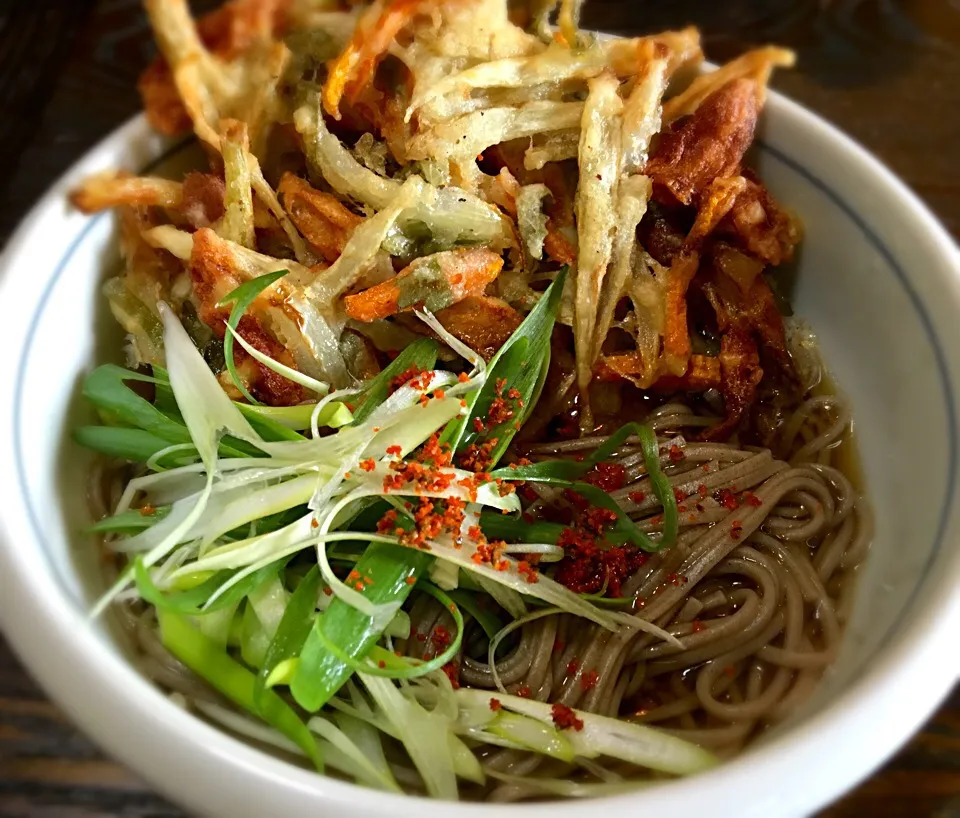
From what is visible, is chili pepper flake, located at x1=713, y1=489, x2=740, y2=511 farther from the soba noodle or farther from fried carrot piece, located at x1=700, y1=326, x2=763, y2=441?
fried carrot piece, located at x1=700, y1=326, x2=763, y2=441

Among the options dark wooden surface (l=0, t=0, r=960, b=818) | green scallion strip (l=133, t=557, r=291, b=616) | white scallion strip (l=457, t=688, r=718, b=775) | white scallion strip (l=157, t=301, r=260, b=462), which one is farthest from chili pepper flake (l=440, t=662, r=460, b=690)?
dark wooden surface (l=0, t=0, r=960, b=818)

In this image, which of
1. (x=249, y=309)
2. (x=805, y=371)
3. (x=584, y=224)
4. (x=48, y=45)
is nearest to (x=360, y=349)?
(x=249, y=309)

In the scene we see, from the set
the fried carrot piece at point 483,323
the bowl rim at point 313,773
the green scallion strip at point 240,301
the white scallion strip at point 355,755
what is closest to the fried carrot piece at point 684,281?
the fried carrot piece at point 483,323

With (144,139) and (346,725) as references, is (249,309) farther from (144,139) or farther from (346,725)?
(346,725)

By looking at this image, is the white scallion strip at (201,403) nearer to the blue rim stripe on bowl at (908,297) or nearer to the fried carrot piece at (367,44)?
the blue rim stripe on bowl at (908,297)

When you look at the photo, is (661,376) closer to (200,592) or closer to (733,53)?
(200,592)

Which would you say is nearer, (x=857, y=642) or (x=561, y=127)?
(x=857, y=642)
